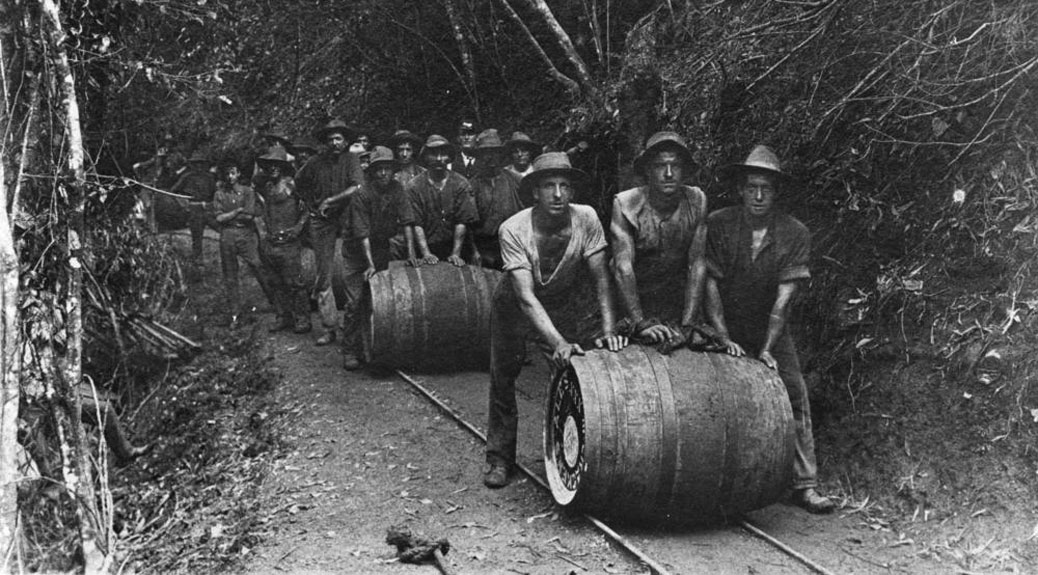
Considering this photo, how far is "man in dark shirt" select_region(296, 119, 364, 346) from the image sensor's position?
10695mm

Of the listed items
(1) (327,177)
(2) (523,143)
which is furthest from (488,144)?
(1) (327,177)

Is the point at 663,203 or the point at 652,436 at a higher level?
the point at 663,203

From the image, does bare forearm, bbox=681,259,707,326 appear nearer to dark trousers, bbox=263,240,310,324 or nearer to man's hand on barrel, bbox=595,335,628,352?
man's hand on barrel, bbox=595,335,628,352

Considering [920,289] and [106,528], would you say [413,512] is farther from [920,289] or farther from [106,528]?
[920,289]

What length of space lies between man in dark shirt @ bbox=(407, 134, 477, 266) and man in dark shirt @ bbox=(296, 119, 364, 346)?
0.94 meters

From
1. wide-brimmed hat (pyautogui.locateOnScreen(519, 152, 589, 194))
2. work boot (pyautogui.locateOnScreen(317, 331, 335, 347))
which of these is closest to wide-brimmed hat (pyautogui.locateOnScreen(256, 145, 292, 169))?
work boot (pyautogui.locateOnScreen(317, 331, 335, 347))

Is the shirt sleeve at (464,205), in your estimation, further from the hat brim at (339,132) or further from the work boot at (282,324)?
the work boot at (282,324)

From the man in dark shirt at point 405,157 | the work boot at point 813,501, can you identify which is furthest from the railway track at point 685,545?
the man in dark shirt at point 405,157

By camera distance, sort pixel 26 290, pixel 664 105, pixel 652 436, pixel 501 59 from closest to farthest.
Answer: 1. pixel 652 436
2. pixel 26 290
3. pixel 664 105
4. pixel 501 59

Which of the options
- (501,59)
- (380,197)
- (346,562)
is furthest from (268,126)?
(346,562)

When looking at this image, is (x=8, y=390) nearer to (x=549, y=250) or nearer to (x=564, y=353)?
(x=564, y=353)

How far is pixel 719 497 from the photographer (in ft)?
18.0

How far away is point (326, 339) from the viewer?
11266mm

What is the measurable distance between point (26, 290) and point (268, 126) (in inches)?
540
